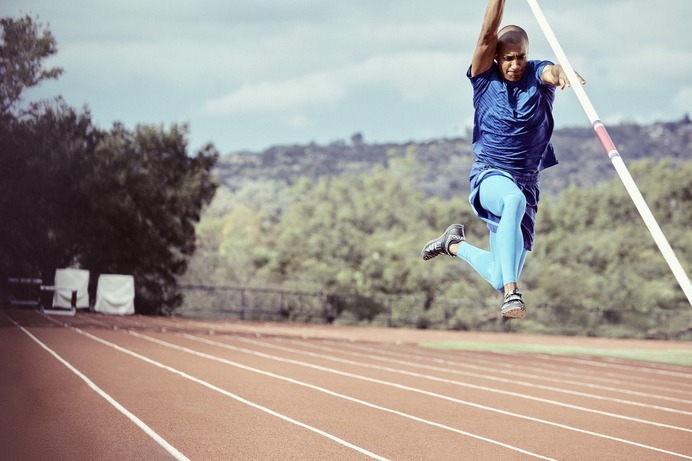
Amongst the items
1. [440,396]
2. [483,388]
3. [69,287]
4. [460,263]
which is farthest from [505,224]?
Answer: [460,263]

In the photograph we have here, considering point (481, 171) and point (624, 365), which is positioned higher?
point (481, 171)

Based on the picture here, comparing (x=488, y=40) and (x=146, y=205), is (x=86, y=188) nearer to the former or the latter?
(x=146, y=205)

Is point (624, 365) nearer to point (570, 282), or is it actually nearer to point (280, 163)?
point (570, 282)

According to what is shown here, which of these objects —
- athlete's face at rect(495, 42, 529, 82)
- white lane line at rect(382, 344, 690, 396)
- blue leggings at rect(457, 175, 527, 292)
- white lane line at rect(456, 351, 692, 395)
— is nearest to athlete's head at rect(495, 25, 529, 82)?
athlete's face at rect(495, 42, 529, 82)

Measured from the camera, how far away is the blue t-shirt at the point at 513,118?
14.8 ft

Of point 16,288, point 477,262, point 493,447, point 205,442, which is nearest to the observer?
point 477,262

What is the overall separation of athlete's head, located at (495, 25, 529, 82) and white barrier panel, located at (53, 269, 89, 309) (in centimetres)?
1792

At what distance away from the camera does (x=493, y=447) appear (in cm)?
650

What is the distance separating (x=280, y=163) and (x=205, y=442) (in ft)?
532

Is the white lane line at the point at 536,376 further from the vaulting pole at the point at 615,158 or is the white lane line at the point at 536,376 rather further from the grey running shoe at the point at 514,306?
the vaulting pole at the point at 615,158

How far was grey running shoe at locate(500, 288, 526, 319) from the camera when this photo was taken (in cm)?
427

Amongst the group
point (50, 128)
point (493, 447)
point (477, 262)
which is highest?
point (50, 128)

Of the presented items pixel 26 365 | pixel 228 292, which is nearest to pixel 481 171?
pixel 26 365

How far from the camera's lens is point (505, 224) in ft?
14.9
